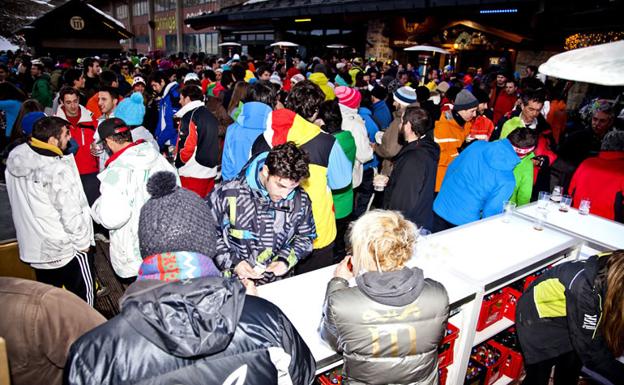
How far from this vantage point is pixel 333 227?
314 cm

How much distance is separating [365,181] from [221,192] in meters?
3.94

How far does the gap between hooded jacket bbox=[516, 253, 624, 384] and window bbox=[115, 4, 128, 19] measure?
195 feet

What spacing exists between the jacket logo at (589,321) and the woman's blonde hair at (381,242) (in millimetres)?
1172

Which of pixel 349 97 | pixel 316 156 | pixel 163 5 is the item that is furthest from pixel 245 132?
pixel 163 5

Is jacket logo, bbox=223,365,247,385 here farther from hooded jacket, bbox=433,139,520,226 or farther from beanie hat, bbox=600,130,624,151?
beanie hat, bbox=600,130,624,151

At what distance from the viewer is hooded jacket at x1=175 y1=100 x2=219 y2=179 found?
4.41m

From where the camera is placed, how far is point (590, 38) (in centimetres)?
1077

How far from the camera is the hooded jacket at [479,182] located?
3285 mm

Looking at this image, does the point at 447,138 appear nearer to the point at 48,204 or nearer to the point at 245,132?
the point at 245,132

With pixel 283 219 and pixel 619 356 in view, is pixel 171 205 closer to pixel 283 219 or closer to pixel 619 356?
pixel 283 219

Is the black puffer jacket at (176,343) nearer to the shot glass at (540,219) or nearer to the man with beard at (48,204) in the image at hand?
the man with beard at (48,204)

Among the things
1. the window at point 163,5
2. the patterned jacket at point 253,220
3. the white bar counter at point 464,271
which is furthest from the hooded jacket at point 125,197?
the window at point 163,5

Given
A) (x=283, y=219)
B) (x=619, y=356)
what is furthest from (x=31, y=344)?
(x=619, y=356)

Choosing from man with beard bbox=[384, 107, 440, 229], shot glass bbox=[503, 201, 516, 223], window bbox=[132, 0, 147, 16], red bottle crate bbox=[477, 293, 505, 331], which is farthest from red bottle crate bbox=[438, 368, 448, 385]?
window bbox=[132, 0, 147, 16]
